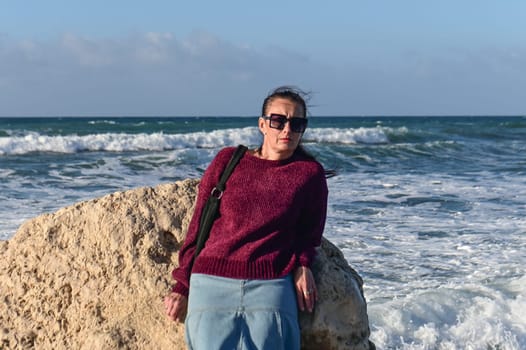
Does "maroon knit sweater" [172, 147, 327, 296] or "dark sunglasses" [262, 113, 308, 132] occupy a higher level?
"dark sunglasses" [262, 113, 308, 132]

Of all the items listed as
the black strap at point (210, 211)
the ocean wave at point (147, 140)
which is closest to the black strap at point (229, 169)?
the black strap at point (210, 211)

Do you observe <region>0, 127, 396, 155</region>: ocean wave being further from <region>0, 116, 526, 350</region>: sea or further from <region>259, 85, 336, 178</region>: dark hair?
<region>259, 85, 336, 178</region>: dark hair

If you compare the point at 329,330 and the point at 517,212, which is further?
the point at 517,212

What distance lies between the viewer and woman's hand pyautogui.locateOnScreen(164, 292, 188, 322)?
3.12 metres

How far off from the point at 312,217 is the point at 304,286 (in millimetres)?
273

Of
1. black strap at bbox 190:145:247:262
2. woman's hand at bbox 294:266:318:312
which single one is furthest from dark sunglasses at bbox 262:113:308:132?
woman's hand at bbox 294:266:318:312

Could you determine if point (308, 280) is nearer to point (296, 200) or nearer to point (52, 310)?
point (296, 200)

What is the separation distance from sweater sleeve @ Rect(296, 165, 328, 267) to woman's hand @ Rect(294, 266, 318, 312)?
4 cm

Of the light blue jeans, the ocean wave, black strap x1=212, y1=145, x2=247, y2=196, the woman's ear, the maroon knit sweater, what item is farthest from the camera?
the ocean wave

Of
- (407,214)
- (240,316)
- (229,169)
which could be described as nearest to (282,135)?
(229,169)

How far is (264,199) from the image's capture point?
3.04 m

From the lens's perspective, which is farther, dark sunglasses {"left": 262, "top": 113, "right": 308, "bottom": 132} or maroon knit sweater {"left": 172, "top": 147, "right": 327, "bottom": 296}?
dark sunglasses {"left": 262, "top": 113, "right": 308, "bottom": 132}

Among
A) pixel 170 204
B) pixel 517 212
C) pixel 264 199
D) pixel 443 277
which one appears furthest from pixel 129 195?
pixel 517 212

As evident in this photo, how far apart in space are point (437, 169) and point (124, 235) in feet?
53.5
